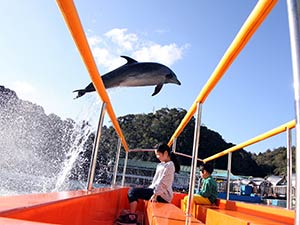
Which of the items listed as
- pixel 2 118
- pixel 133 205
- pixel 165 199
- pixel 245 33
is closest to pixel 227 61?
pixel 245 33

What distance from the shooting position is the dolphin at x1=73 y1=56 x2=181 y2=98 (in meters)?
5.45

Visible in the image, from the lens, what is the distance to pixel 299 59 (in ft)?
1.48

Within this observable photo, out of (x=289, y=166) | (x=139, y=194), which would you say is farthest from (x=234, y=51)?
(x=139, y=194)

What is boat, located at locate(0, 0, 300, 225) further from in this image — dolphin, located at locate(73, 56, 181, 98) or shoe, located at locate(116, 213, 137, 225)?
dolphin, located at locate(73, 56, 181, 98)

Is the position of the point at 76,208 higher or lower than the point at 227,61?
lower

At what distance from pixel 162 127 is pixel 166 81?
95.3 ft

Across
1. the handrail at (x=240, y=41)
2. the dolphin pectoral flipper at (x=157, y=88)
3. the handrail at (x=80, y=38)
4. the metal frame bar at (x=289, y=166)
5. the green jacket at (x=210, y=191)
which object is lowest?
the green jacket at (x=210, y=191)

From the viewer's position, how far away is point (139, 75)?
5852 millimetres

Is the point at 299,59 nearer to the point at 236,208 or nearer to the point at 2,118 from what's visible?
the point at 236,208

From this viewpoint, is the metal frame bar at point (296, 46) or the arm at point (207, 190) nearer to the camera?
the metal frame bar at point (296, 46)

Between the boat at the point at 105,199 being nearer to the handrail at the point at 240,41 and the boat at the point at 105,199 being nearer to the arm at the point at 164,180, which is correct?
the handrail at the point at 240,41

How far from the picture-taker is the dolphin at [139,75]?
5453mm

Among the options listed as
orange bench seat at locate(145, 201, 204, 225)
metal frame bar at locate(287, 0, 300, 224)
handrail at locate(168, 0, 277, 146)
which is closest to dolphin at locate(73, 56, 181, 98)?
handrail at locate(168, 0, 277, 146)

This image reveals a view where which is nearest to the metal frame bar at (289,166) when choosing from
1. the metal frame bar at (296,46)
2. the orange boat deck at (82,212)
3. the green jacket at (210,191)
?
the orange boat deck at (82,212)
